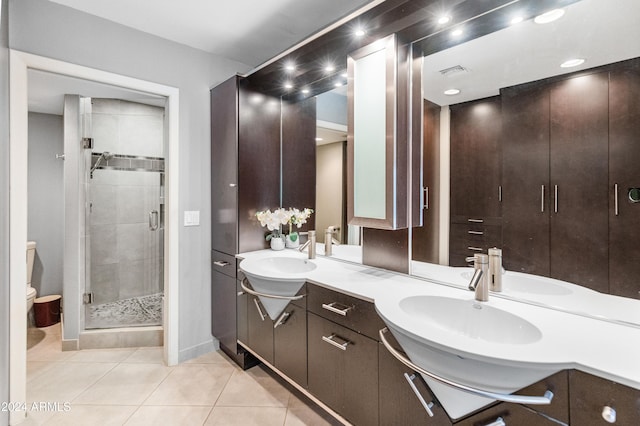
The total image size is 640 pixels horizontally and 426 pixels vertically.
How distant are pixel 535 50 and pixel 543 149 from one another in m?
0.41

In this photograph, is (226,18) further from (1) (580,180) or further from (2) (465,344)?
(2) (465,344)

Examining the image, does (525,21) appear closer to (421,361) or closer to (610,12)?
(610,12)

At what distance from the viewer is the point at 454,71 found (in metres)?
1.50

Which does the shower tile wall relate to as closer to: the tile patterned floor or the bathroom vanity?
the tile patterned floor

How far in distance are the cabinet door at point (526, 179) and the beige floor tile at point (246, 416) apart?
60.0 inches

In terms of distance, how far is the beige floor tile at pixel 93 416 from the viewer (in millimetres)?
1724

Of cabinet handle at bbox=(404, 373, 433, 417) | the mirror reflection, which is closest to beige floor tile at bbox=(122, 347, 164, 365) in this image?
cabinet handle at bbox=(404, 373, 433, 417)

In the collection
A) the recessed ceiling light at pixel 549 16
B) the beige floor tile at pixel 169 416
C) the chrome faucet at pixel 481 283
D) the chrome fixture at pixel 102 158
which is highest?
the recessed ceiling light at pixel 549 16

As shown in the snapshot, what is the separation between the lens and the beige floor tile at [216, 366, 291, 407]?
1901 millimetres

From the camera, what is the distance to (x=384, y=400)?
1.29 m

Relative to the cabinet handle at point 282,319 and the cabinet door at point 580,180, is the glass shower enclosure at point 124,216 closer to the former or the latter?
the cabinet handle at point 282,319

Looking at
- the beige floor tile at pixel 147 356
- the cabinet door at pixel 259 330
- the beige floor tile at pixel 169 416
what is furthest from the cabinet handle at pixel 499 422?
the beige floor tile at pixel 147 356

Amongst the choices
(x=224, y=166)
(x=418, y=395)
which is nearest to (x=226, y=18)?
(x=224, y=166)

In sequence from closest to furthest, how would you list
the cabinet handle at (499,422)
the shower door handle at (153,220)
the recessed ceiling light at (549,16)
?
the cabinet handle at (499,422), the recessed ceiling light at (549,16), the shower door handle at (153,220)
